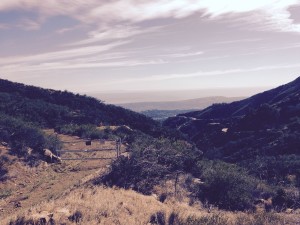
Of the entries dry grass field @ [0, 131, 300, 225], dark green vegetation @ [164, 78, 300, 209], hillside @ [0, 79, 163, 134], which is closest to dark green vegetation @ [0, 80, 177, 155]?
hillside @ [0, 79, 163, 134]

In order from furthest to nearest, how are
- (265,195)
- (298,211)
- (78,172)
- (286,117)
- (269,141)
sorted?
(286,117)
(269,141)
(78,172)
(265,195)
(298,211)

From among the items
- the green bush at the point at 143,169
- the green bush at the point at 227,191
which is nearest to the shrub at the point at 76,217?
the green bush at the point at 143,169

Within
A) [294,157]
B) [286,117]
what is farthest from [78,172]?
[286,117]

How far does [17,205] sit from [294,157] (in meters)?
31.2

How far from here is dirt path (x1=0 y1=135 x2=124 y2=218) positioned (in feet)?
63.7

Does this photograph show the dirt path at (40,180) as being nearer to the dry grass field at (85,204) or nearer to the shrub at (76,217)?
the dry grass field at (85,204)

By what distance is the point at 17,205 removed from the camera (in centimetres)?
1869

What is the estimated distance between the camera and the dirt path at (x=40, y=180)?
1942 centimetres

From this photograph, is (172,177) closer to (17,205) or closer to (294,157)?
(17,205)

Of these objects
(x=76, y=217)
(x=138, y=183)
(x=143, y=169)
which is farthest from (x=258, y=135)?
(x=76, y=217)

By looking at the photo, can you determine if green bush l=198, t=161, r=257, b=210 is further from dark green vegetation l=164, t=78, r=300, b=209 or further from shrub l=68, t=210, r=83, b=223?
shrub l=68, t=210, r=83, b=223

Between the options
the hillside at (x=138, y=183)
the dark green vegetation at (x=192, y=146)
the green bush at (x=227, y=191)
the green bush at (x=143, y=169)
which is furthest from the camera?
the dark green vegetation at (x=192, y=146)

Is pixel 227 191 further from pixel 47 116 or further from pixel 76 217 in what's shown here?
pixel 47 116

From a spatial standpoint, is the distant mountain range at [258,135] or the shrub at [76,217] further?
the distant mountain range at [258,135]
